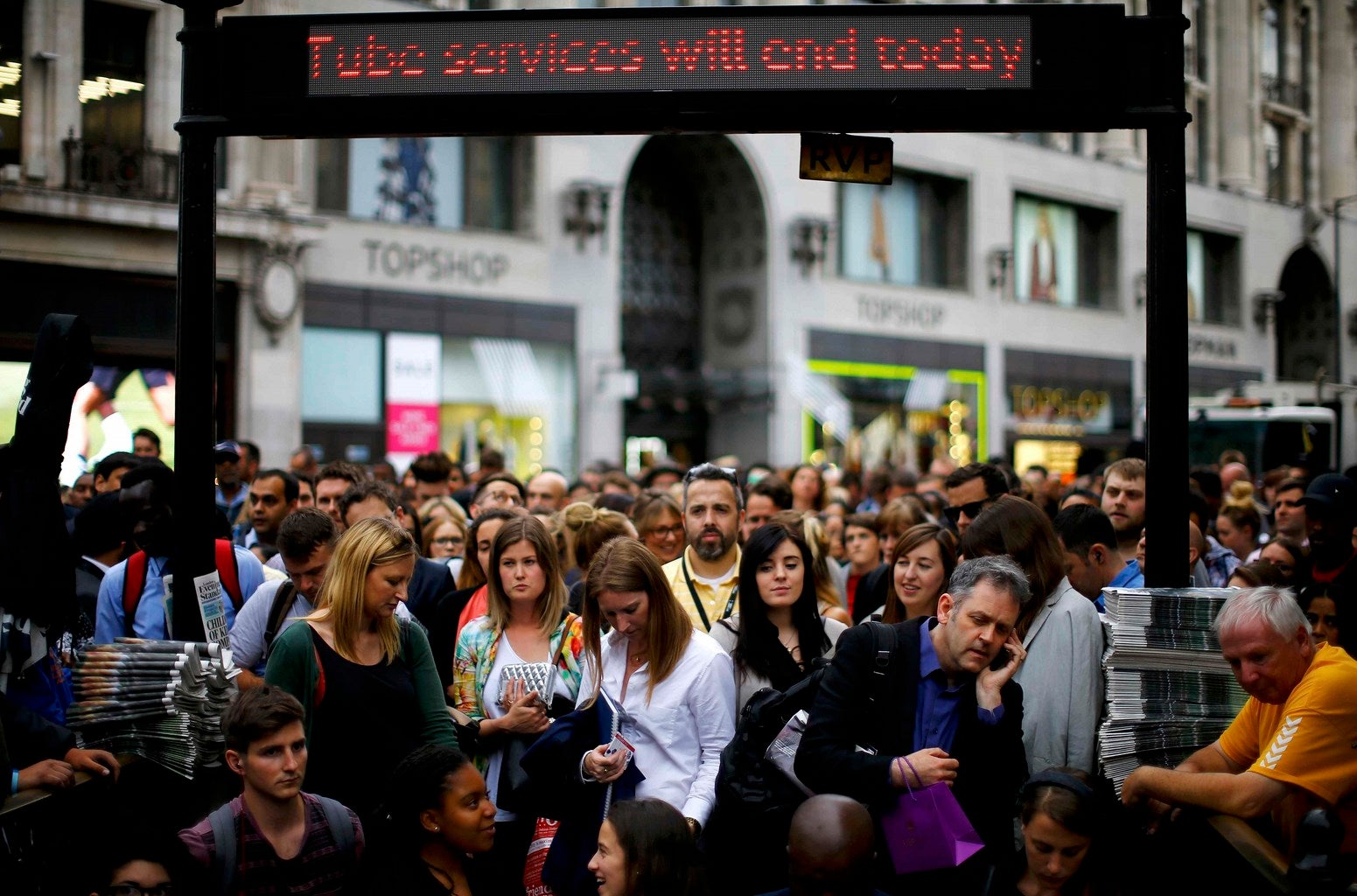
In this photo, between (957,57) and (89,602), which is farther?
(89,602)

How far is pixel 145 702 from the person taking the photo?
458 cm

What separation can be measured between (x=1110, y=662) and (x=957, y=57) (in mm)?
2049

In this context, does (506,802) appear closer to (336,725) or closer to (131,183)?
(336,725)

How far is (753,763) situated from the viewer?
476 cm

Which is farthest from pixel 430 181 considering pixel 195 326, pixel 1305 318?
pixel 1305 318

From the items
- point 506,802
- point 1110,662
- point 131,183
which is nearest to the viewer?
point 1110,662

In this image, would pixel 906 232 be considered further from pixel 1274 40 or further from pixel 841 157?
pixel 841 157

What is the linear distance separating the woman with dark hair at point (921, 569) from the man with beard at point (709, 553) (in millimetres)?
786

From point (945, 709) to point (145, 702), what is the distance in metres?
2.61

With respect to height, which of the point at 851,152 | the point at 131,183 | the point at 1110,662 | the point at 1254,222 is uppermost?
the point at 1254,222

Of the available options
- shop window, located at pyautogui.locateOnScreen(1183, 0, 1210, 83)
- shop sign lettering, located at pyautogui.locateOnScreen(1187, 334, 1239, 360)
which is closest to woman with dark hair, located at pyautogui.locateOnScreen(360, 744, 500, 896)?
shop sign lettering, located at pyautogui.locateOnScreen(1187, 334, 1239, 360)

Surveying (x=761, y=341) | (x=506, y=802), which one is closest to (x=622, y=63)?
(x=506, y=802)

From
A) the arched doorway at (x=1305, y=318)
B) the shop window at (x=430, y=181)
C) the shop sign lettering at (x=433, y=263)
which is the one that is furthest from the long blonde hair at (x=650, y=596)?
the arched doorway at (x=1305, y=318)

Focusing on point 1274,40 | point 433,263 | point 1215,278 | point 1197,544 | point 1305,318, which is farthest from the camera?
point 1305,318
